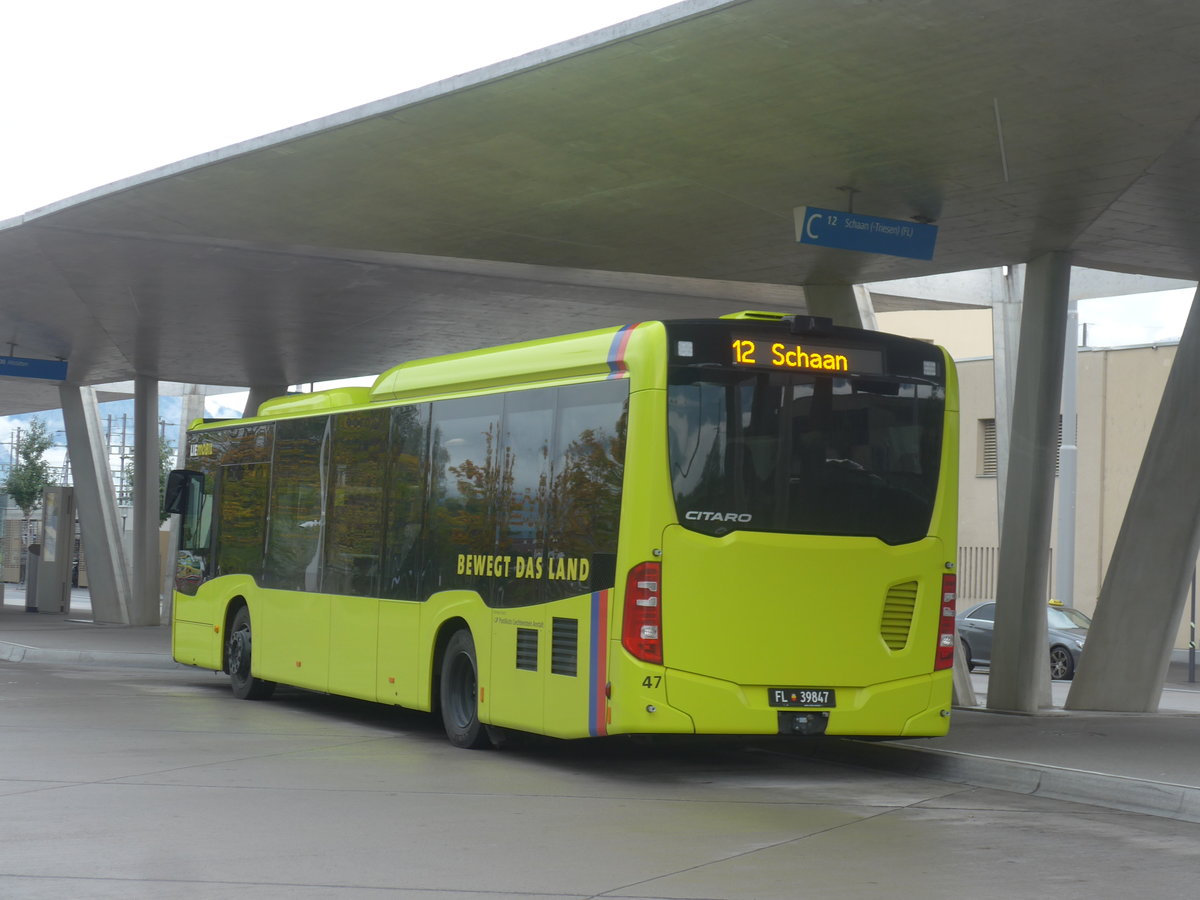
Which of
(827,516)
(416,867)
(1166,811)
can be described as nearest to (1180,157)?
(827,516)

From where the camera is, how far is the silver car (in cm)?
2781

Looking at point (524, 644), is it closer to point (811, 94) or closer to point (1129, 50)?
point (811, 94)

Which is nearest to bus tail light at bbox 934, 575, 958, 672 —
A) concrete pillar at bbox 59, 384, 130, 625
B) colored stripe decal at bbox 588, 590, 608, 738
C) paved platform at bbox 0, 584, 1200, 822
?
paved platform at bbox 0, 584, 1200, 822

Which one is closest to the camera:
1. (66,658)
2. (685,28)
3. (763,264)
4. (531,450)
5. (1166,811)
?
(1166,811)

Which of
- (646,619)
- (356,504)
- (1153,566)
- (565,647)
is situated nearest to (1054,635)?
(1153,566)

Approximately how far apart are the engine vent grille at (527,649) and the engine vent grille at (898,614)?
255cm

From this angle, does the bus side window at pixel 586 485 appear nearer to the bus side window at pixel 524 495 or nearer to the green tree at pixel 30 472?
the bus side window at pixel 524 495

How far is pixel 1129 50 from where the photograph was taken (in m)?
10.3

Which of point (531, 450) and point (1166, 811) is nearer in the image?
point (1166, 811)

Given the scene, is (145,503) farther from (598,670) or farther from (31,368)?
(598,670)

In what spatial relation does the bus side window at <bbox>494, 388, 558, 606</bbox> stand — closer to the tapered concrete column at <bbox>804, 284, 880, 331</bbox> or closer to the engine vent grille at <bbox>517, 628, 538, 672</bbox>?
the engine vent grille at <bbox>517, 628, 538, 672</bbox>

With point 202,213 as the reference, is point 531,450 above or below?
below

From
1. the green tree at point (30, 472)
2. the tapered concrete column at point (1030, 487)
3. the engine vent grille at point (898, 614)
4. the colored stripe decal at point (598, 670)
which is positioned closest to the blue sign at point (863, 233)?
the tapered concrete column at point (1030, 487)

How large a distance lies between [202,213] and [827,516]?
8.30 m
